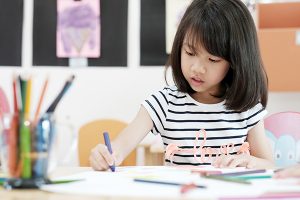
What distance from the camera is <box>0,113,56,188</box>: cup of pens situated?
680 millimetres

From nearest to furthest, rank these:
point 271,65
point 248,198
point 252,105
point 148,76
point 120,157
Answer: point 248,198
point 120,157
point 252,105
point 271,65
point 148,76

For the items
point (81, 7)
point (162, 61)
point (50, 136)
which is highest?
point (81, 7)

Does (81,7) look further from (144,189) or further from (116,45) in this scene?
(144,189)

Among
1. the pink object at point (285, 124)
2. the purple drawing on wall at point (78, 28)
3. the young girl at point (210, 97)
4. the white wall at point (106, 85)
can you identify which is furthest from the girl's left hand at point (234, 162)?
the purple drawing on wall at point (78, 28)

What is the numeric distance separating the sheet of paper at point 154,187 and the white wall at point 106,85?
1666mm

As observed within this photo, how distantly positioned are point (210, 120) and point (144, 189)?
63 centimetres

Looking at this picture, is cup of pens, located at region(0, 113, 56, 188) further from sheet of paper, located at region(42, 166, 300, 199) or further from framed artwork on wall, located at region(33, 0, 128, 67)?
framed artwork on wall, located at region(33, 0, 128, 67)

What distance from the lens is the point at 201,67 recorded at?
1167mm

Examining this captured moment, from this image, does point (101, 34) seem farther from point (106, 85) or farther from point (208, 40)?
point (208, 40)

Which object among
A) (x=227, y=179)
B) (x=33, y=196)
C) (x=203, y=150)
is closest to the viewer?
(x=33, y=196)

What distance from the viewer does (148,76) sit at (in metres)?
2.54

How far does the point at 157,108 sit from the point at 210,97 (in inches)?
6.2

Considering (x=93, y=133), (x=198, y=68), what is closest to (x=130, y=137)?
(x=198, y=68)

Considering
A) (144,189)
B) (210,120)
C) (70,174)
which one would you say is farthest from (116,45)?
(144,189)
